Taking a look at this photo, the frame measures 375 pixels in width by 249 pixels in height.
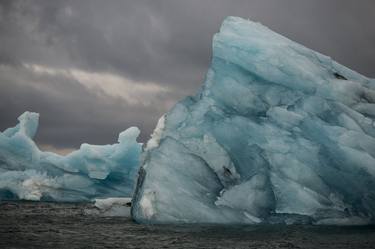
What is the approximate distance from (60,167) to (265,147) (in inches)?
732

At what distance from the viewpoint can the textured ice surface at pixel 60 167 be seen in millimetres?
30469

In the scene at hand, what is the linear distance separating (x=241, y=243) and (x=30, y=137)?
77.8 ft

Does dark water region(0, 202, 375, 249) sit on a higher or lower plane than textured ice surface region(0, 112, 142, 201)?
lower

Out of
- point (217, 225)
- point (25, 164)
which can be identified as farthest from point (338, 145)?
point (25, 164)

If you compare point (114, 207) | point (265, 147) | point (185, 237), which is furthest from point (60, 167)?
point (185, 237)

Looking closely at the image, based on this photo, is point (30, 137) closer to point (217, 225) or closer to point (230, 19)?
point (230, 19)

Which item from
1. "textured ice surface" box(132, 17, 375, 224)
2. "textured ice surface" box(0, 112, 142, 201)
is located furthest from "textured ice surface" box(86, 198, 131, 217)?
"textured ice surface" box(0, 112, 142, 201)

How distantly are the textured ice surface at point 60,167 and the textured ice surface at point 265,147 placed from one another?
476 inches

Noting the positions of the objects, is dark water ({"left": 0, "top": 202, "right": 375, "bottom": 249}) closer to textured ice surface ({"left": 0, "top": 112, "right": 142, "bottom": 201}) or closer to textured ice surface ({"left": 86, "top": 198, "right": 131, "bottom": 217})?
textured ice surface ({"left": 86, "top": 198, "right": 131, "bottom": 217})

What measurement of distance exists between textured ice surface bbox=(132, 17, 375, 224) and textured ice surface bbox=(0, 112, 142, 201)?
12.1 m

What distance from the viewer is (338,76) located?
1839 cm

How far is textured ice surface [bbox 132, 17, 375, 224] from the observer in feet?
52.7

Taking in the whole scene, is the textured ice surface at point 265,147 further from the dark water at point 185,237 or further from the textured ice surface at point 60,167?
the textured ice surface at point 60,167

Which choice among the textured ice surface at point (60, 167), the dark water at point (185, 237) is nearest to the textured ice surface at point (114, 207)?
the dark water at point (185, 237)
